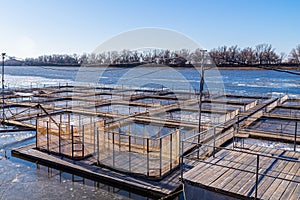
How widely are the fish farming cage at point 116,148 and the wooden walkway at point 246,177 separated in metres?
2.28

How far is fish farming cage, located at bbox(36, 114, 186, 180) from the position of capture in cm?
1075

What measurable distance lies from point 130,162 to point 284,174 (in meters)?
5.42

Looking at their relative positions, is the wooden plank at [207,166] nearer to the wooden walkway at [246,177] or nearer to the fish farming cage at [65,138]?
the wooden walkway at [246,177]

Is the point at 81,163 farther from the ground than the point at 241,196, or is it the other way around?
the point at 241,196

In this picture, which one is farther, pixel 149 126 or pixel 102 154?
pixel 149 126

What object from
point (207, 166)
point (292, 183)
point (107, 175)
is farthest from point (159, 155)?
point (292, 183)

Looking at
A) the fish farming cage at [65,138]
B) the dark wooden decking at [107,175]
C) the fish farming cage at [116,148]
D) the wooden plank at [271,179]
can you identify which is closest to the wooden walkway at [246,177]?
the wooden plank at [271,179]

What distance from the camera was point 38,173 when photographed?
1155 centimetres

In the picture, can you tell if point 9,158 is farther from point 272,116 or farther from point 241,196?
point 272,116

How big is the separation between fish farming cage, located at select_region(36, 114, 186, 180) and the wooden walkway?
228 cm

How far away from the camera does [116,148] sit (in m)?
12.3

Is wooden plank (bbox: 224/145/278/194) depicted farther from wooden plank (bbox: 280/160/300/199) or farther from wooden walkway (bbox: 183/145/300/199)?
wooden plank (bbox: 280/160/300/199)

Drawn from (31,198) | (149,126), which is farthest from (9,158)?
(149,126)

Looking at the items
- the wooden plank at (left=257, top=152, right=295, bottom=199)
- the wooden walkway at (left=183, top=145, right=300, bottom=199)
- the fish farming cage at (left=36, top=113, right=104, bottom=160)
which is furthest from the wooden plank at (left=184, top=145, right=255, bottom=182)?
the fish farming cage at (left=36, top=113, right=104, bottom=160)
